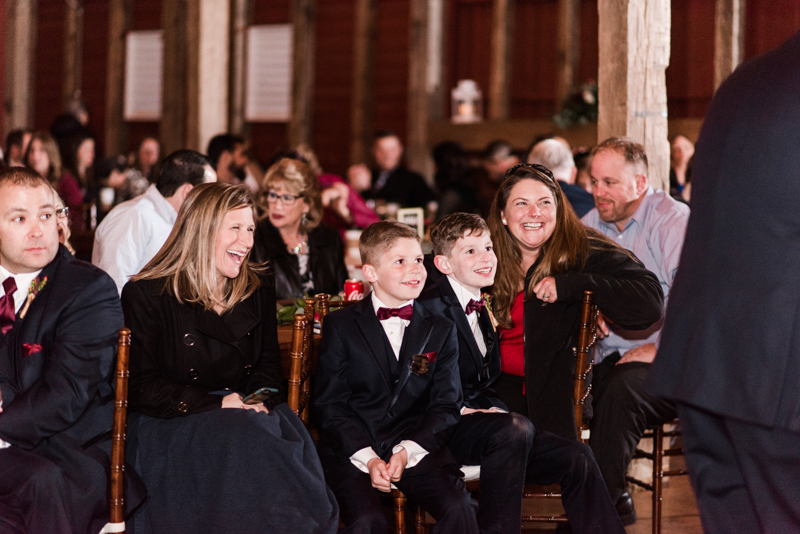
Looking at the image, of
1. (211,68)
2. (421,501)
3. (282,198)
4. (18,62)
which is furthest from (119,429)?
(18,62)

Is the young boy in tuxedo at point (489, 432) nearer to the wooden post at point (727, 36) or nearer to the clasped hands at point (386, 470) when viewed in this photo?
the clasped hands at point (386, 470)

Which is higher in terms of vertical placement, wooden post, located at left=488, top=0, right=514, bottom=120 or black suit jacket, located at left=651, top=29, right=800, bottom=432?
wooden post, located at left=488, top=0, right=514, bottom=120

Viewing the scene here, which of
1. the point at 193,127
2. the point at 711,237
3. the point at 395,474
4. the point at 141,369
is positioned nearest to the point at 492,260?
the point at 395,474

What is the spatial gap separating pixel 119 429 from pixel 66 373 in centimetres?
21

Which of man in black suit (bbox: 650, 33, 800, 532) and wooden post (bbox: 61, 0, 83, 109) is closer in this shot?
man in black suit (bbox: 650, 33, 800, 532)

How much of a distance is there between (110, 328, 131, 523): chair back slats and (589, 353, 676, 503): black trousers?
1.73m

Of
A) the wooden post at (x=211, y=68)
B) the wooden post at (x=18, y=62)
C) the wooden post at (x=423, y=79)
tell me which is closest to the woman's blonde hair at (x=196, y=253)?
the wooden post at (x=211, y=68)

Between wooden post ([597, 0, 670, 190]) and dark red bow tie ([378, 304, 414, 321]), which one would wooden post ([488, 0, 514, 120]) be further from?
dark red bow tie ([378, 304, 414, 321])

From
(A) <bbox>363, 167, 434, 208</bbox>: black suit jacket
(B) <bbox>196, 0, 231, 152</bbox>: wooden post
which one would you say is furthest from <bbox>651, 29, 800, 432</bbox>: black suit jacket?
(B) <bbox>196, 0, 231, 152</bbox>: wooden post

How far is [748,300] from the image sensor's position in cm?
152

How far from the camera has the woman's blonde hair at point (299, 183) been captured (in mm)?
4156

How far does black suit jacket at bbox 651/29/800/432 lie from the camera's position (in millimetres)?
1497

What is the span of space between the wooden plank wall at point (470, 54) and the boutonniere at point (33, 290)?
6.69m

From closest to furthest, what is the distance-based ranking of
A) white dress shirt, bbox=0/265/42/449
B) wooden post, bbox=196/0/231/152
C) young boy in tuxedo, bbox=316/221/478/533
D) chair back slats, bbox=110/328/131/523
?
chair back slats, bbox=110/328/131/523, white dress shirt, bbox=0/265/42/449, young boy in tuxedo, bbox=316/221/478/533, wooden post, bbox=196/0/231/152
